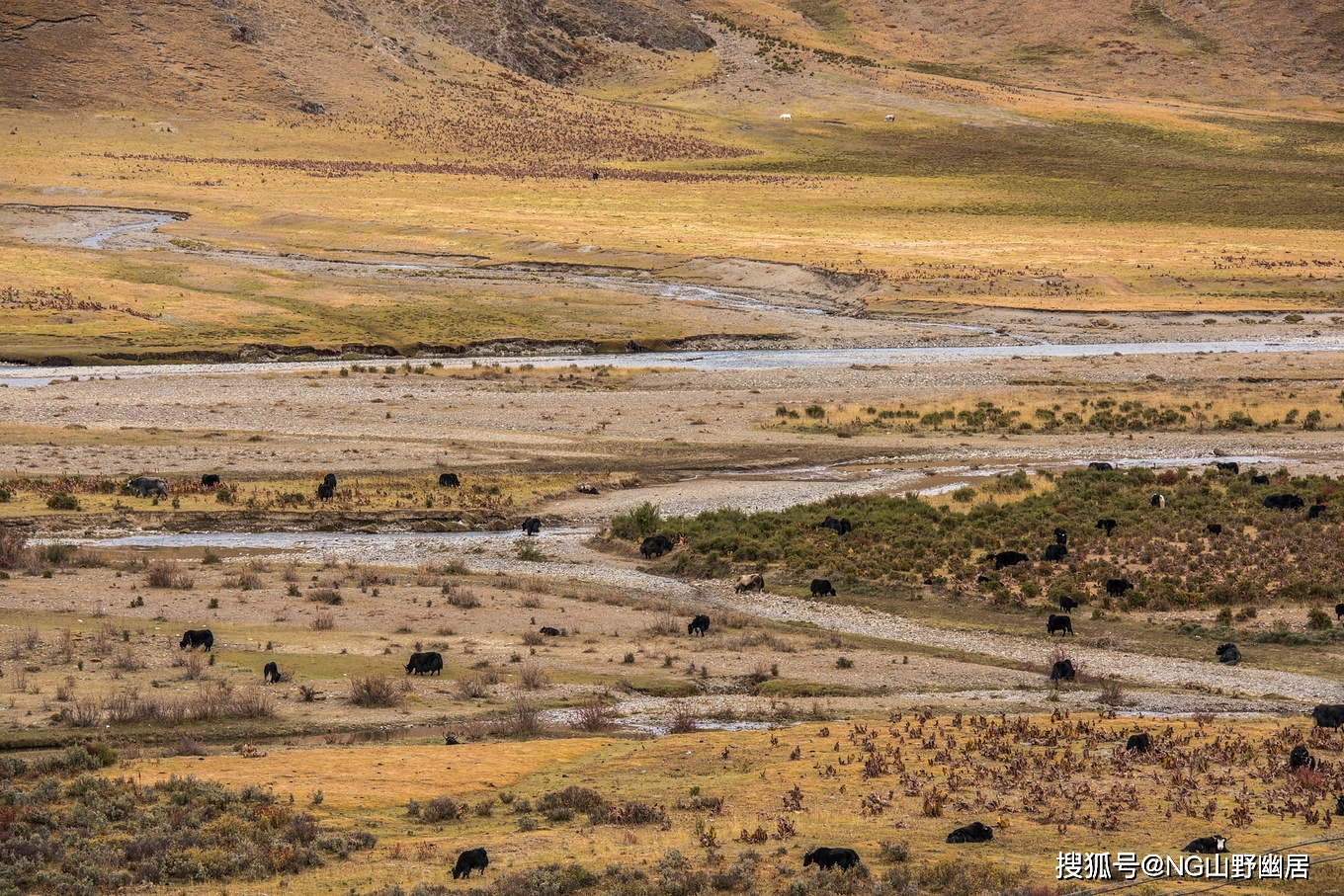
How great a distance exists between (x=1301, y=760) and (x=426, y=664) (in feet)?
43.5

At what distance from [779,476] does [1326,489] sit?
15.2m

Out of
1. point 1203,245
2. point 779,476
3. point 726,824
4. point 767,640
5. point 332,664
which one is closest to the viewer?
point 726,824

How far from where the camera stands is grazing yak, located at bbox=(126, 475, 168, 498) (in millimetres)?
38500

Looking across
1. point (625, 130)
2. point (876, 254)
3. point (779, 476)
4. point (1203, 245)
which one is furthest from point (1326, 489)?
point (625, 130)

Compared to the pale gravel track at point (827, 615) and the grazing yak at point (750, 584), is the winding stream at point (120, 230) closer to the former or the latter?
the pale gravel track at point (827, 615)

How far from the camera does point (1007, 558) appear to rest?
3247 centimetres

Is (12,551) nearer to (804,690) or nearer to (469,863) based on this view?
(804,690)

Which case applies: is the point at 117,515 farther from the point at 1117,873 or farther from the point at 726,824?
the point at 1117,873

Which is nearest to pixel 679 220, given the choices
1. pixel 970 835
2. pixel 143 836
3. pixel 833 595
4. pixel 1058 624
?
pixel 833 595

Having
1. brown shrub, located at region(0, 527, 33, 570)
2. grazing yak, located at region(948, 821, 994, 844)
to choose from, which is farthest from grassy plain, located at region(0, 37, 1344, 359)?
grazing yak, located at region(948, 821, 994, 844)

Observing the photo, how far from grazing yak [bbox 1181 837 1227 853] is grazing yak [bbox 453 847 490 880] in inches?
286

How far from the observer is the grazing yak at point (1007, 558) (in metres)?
32.5

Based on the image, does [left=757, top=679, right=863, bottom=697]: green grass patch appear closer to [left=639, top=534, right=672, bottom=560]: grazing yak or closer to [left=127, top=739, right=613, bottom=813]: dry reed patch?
[left=127, top=739, right=613, bottom=813]: dry reed patch

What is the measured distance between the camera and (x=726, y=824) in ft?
53.8
